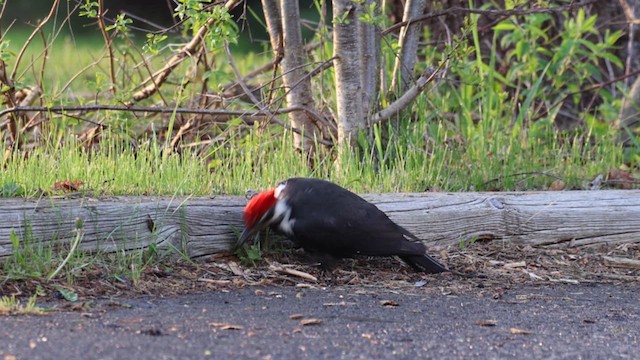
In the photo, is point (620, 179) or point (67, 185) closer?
point (67, 185)

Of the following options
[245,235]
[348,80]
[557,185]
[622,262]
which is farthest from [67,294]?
[557,185]

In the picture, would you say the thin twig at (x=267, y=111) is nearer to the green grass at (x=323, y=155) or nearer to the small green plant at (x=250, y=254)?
the green grass at (x=323, y=155)

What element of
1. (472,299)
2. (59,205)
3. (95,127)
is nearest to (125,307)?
(59,205)

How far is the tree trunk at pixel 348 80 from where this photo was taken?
5867 millimetres

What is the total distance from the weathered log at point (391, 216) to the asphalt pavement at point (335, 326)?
48cm

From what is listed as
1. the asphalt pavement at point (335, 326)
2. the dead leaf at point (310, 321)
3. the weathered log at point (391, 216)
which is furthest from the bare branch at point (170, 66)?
the dead leaf at point (310, 321)

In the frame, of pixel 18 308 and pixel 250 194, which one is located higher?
pixel 250 194

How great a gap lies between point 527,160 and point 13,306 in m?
3.84

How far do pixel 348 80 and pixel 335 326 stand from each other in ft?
8.86

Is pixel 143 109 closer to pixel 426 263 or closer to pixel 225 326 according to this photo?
pixel 426 263

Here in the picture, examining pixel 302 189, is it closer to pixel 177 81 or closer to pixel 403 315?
pixel 403 315

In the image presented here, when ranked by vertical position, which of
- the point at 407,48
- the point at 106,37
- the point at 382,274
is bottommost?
the point at 382,274

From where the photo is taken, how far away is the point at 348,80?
591 centimetres

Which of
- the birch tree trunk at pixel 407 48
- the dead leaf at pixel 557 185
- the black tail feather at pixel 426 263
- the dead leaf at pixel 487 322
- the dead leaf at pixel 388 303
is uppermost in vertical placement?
the birch tree trunk at pixel 407 48
